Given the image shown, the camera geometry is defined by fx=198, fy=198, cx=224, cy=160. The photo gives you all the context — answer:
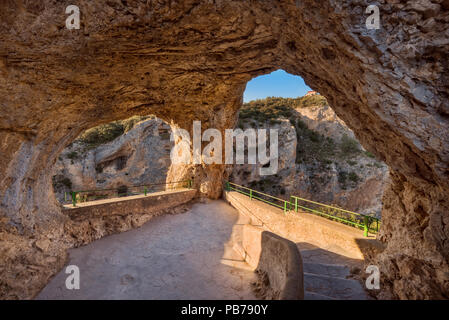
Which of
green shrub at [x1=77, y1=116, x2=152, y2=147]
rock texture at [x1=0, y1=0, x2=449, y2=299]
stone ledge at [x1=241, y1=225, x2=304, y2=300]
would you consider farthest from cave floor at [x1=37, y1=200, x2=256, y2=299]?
green shrub at [x1=77, y1=116, x2=152, y2=147]

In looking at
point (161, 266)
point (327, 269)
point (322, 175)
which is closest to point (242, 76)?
point (327, 269)

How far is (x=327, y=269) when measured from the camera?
489 cm

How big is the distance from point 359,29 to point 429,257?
3773mm

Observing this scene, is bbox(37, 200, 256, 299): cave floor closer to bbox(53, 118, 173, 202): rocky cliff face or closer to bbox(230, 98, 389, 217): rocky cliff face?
bbox(230, 98, 389, 217): rocky cliff face

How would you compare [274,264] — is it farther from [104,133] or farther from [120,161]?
[104,133]

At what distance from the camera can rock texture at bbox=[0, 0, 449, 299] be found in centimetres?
289

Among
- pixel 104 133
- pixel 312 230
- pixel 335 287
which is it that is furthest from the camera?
pixel 104 133

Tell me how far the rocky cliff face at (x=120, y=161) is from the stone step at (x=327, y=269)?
19.1 m

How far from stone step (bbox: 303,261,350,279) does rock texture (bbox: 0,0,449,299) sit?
0.98 metres

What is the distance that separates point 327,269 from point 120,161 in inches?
882

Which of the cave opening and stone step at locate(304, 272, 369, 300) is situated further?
the cave opening

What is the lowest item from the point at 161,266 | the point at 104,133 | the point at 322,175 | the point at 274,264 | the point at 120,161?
the point at 161,266

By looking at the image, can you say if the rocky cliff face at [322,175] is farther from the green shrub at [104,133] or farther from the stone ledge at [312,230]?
the green shrub at [104,133]

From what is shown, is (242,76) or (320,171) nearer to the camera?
(242,76)
